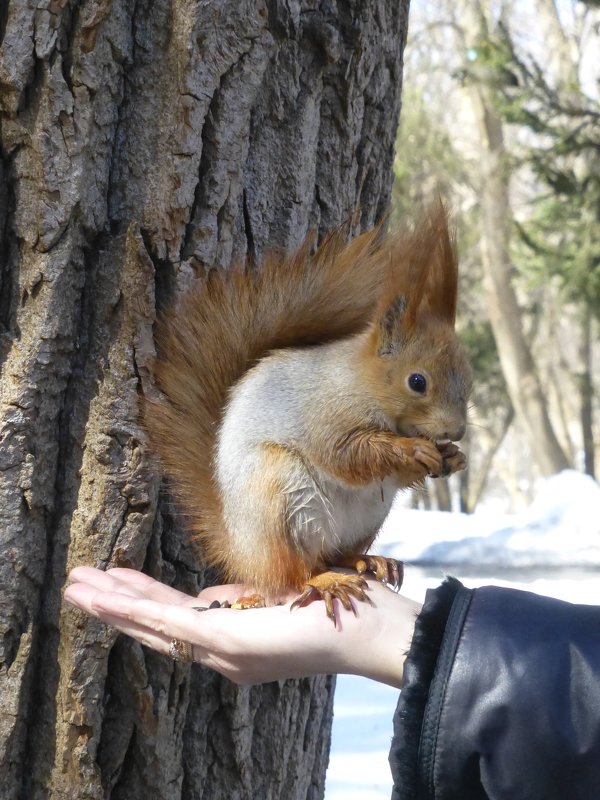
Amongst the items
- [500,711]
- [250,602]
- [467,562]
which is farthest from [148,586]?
[467,562]

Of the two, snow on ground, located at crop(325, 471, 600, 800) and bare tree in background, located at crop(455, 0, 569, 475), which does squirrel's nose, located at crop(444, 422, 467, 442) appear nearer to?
snow on ground, located at crop(325, 471, 600, 800)

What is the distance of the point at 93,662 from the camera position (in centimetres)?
95

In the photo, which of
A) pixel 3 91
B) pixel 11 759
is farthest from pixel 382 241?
pixel 11 759

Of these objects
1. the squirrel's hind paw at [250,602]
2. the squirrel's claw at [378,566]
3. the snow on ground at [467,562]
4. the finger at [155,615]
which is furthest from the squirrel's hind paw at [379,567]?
the snow on ground at [467,562]

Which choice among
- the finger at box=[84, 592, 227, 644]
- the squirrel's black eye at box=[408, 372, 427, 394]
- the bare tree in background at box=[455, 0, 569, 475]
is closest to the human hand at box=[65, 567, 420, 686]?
the finger at box=[84, 592, 227, 644]

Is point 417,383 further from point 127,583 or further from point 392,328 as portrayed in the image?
point 127,583

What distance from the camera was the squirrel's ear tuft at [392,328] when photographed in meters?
0.96

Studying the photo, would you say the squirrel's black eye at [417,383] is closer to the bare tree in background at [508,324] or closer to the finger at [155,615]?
the finger at [155,615]

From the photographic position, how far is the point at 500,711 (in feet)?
2.43

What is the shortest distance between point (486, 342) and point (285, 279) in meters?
7.86

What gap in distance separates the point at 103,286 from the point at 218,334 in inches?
5.0

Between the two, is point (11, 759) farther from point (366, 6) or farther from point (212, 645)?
point (366, 6)

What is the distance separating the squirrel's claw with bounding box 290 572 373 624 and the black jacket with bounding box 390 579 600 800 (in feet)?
0.37

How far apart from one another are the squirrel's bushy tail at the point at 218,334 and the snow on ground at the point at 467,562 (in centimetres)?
91
